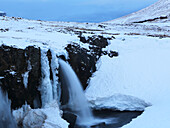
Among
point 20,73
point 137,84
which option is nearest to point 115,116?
point 137,84

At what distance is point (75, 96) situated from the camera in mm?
Answer: 10992

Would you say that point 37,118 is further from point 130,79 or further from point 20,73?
point 130,79

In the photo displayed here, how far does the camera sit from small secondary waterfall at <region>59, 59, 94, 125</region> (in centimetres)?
1053

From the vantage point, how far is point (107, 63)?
14.3 meters

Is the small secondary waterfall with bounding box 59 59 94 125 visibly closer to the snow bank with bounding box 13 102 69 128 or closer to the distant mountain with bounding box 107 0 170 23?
the snow bank with bounding box 13 102 69 128

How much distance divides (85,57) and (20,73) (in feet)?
17.7

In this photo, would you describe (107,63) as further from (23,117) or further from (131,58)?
(23,117)

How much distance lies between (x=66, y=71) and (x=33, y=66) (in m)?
2.13

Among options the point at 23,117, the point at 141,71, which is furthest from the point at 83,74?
the point at 23,117

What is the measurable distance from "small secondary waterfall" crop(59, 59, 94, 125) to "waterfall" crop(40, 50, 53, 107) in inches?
47.8

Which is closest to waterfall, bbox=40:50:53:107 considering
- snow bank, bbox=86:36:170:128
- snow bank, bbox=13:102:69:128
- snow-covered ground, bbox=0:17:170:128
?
snow-covered ground, bbox=0:17:170:128

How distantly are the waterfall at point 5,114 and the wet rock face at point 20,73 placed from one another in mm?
230

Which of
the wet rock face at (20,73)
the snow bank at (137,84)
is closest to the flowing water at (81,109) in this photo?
the snow bank at (137,84)

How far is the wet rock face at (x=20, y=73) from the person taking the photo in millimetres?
8062
